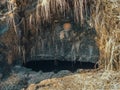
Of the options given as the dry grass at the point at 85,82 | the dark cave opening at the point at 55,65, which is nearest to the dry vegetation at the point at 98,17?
the dry grass at the point at 85,82

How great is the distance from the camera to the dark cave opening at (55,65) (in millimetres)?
3683

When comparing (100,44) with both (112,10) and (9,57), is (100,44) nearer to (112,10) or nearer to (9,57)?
(112,10)

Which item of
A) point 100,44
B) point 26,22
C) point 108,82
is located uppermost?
point 26,22

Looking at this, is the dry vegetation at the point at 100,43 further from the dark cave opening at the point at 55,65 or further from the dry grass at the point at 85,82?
the dark cave opening at the point at 55,65

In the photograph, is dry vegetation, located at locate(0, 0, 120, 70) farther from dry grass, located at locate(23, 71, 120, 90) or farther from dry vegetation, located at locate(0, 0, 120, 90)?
dry grass, located at locate(23, 71, 120, 90)

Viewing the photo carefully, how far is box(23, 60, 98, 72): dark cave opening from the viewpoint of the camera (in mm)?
3683

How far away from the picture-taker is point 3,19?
366 cm

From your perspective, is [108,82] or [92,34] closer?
[108,82]

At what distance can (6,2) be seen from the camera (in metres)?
3.70

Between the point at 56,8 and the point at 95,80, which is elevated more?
the point at 56,8

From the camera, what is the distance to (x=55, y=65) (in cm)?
375

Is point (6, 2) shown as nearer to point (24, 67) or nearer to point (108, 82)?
point (24, 67)

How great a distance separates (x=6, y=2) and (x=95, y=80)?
1.21 m

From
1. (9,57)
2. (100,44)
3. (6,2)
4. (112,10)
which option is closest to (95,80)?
(100,44)
